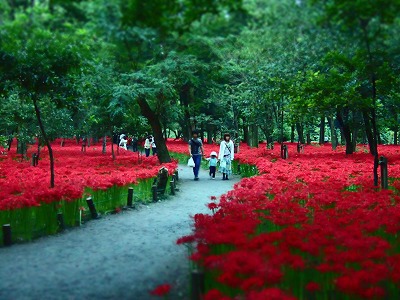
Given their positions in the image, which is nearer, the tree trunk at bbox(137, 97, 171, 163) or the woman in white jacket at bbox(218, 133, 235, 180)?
the woman in white jacket at bbox(218, 133, 235, 180)

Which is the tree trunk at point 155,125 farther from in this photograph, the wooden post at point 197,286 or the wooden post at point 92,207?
the wooden post at point 197,286

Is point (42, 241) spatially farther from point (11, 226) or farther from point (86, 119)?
point (86, 119)

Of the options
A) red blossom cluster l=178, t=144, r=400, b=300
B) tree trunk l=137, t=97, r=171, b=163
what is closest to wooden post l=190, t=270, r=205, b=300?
red blossom cluster l=178, t=144, r=400, b=300

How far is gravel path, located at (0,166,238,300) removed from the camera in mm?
5031

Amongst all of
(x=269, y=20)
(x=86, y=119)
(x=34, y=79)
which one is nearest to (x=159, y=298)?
(x=269, y=20)

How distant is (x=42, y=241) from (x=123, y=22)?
4.58 meters

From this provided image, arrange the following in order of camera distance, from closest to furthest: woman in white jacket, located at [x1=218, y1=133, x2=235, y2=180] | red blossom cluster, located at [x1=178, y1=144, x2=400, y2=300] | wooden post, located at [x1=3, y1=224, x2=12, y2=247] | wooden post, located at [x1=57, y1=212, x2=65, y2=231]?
red blossom cluster, located at [x1=178, y1=144, x2=400, y2=300], wooden post, located at [x1=3, y1=224, x2=12, y2=247], wooden post, located at [x1=57, y1=212, x2=65, y2=231], woman in white jacket, located at [x1=218, y1=133, x2=235, y2=180]

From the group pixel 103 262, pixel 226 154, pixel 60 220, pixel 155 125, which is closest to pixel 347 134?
pixel 226 154


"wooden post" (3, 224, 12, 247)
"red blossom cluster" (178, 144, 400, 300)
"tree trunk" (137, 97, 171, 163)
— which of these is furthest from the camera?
"tree trunk" (137, 97, 171, 163)

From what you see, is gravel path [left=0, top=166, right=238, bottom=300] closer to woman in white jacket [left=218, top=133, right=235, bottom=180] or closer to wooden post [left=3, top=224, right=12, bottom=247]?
wooden post [left=3, top=224, right=12, bottom=247]

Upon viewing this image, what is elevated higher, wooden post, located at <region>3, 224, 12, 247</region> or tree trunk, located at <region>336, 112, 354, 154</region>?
tree trunk, located at <region>336, 112, 354, 154</region>

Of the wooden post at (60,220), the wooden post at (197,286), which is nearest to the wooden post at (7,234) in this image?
the wooden post at (60,220)

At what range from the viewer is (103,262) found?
244 inches

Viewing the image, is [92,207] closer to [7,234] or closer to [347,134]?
[7,234]
